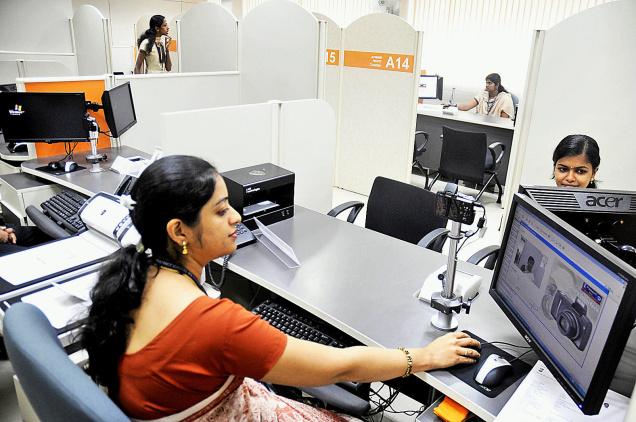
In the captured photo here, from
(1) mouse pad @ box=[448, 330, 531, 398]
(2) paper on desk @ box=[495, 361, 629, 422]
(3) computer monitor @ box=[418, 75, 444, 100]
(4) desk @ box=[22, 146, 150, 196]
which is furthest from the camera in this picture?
(3) computer monitor @ box=[418, 75, 444, 100]

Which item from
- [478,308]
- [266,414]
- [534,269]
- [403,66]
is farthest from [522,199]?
[403,66]

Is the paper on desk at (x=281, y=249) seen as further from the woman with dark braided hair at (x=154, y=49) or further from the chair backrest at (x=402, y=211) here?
the woman with dark braided hair at (x=154, y=49)

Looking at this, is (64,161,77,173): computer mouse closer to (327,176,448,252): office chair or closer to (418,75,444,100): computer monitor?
(327,176,448,252): office chair

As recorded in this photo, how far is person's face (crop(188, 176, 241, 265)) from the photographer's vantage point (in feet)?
3.68

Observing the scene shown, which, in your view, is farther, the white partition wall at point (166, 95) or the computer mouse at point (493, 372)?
the white partition wall at point (166, 95)

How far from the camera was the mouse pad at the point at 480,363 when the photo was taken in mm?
1224

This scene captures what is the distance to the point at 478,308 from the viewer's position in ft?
5.18

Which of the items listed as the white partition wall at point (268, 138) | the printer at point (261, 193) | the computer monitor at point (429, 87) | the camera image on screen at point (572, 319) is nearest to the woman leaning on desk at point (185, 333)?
the camera image on screen at point (572, 319)

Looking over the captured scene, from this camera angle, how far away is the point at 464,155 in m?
4.37

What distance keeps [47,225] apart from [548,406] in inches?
83.6

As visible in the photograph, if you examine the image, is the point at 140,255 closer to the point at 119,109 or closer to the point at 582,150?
the point at 582,150

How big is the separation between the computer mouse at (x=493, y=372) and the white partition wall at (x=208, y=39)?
3502 millimetres

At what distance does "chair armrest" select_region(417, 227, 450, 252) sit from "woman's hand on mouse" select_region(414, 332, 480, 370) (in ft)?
2.81

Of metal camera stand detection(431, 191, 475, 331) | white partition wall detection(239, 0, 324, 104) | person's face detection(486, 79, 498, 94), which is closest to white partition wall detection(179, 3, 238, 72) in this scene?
white partition wall detection(239, 0, 324, 104)
